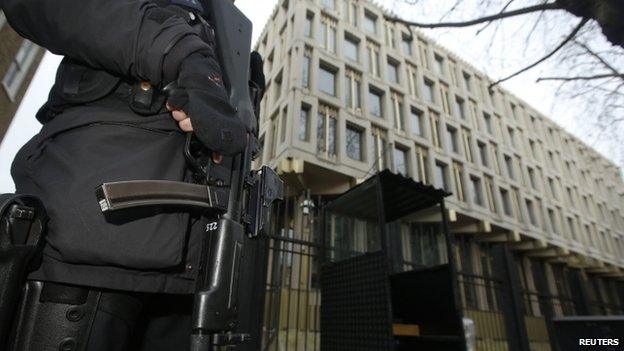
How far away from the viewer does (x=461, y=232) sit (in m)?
14.3

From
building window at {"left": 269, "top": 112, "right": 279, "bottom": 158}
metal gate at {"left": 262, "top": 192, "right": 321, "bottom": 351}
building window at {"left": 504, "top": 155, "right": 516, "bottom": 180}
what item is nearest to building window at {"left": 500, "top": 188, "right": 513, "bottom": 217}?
building window at {"left": 504, "top": 155, "right": 516, "bottom": 180}

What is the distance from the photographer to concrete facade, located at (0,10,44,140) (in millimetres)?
9859

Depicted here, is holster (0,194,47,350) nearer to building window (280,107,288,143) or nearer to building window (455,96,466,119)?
building window (280,107,288,143)

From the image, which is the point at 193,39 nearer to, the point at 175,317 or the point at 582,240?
the point at 175,317

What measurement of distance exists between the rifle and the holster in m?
0.17

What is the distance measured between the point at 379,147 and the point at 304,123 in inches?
133

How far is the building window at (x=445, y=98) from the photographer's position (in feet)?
55.2

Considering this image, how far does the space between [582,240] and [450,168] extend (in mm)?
13368

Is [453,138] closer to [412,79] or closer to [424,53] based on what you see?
[412,79]

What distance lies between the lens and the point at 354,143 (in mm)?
12195

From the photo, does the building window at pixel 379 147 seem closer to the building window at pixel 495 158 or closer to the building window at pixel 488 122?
the building window at pixel 495 158

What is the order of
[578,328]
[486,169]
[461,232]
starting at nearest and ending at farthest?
[578,328], [461,232], [486,169]

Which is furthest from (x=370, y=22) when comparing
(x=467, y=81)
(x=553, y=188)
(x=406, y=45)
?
(x=553, y=188)

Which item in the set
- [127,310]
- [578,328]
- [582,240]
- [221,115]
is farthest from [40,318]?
[582,240]
